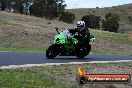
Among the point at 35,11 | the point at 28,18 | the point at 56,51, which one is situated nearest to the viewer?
the point at 56,51

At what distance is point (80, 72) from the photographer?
12.8m

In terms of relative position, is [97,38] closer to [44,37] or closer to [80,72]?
[44,37]

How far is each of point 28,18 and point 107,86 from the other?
52931mm

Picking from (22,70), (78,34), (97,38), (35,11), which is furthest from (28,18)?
(22,70)

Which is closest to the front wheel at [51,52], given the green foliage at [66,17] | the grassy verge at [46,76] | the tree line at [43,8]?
the grassy verge at [46,76]

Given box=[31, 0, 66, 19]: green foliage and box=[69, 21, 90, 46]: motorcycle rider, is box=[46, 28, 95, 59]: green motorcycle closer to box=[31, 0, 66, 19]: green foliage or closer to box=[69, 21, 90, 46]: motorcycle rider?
box=[69, 21, 90, 46]: motorcycle rider

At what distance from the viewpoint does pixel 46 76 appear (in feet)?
47.5

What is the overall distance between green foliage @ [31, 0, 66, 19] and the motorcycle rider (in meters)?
68.2

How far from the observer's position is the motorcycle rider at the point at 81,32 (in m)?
22.5

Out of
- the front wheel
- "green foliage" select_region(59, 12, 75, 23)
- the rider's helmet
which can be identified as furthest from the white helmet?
"green foliage" select_region(59, 12, 75, 23)

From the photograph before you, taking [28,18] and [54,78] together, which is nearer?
[54,78]

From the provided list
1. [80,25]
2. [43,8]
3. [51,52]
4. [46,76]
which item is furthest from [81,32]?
[43,8]

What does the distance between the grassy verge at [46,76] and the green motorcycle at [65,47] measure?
12.7 ft

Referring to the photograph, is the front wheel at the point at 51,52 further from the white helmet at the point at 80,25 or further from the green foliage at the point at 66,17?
the green foliage at the point at 66,17
